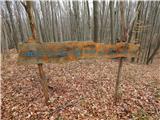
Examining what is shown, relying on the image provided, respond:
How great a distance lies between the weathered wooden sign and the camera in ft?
9.15

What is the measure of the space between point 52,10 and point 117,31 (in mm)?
8786

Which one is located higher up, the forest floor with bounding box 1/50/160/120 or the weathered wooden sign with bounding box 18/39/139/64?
the weathered wooden sign with bounding box 18/39/139/64

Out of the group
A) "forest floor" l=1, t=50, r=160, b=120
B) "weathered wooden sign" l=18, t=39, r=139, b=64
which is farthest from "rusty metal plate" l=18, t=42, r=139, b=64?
"forest floor" l=1, t=50, r=160, b=120

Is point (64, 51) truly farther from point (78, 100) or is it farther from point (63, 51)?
point (78, 100)

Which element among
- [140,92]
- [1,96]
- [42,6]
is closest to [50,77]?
[1,96]

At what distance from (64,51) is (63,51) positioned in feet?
0.07

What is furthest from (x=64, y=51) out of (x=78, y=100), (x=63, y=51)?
(x=78, y=100)

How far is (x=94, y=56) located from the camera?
3.04 m

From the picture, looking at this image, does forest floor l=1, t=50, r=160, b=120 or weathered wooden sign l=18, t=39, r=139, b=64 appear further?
forest floor l=1, t=50, r=160, b=120

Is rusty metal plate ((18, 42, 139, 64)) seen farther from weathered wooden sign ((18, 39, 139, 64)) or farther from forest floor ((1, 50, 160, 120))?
forest floor ((1, 50, 160, 120))

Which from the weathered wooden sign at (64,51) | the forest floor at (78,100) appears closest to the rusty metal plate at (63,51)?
the weathered wooden sign at (64,51)

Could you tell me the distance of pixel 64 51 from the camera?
9.59 ft

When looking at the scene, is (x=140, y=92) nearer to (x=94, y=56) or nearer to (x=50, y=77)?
(x=94, y=56)

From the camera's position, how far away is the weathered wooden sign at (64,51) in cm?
279
